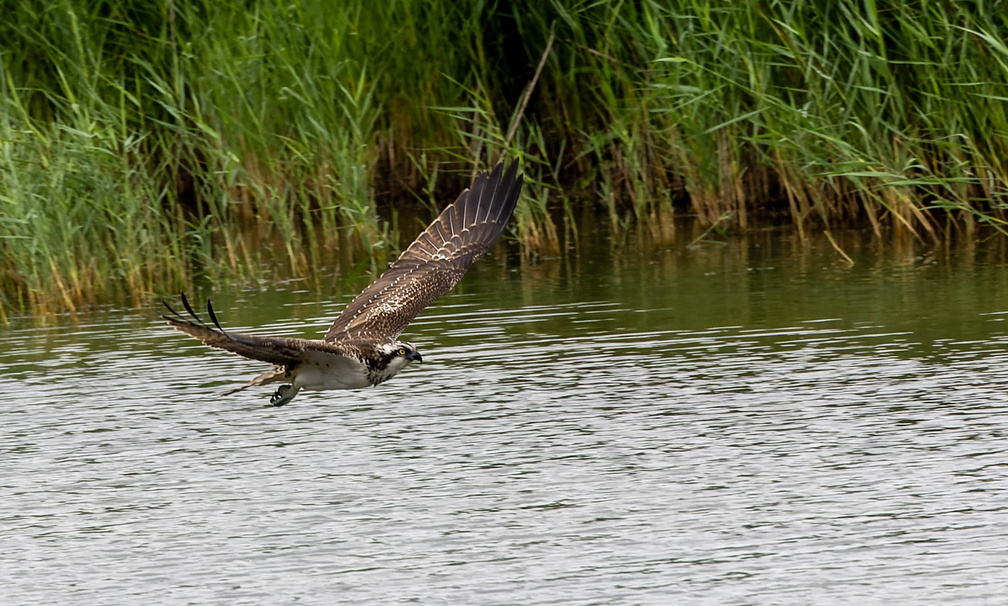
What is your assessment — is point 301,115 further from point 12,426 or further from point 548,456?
point 548,456

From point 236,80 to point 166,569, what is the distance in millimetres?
7630

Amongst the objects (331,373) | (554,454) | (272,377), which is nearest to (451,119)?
(272,377)

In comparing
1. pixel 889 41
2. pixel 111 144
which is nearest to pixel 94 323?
pixel 111 144

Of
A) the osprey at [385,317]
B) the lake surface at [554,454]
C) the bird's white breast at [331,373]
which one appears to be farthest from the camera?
the bird's white breast at [331,373]

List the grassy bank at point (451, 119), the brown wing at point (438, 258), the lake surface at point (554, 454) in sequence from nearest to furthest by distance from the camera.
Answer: the lake surface at point (554, 454) → the brown wing at point (438, 258) → the grassy bank at point (451, 119)

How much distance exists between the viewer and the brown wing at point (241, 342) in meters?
5.99

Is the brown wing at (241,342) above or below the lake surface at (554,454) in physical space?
above

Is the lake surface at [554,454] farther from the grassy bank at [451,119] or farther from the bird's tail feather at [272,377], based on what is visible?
the grassy bank at [451,119]

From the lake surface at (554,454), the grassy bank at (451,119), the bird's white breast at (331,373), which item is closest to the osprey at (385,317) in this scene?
the bird's white breast at (331,373)

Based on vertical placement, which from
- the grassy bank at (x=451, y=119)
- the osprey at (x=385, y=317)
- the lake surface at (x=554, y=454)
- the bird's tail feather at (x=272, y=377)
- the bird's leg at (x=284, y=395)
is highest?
the grassy bank at (x=451, y=119)

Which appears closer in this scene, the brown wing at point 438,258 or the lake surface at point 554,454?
the lake surface at point 554,454

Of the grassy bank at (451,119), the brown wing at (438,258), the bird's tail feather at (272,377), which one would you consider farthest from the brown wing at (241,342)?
the grassy bank at (451,119)

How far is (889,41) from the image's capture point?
38.8 ft

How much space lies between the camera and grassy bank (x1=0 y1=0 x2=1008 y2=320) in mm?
11133
